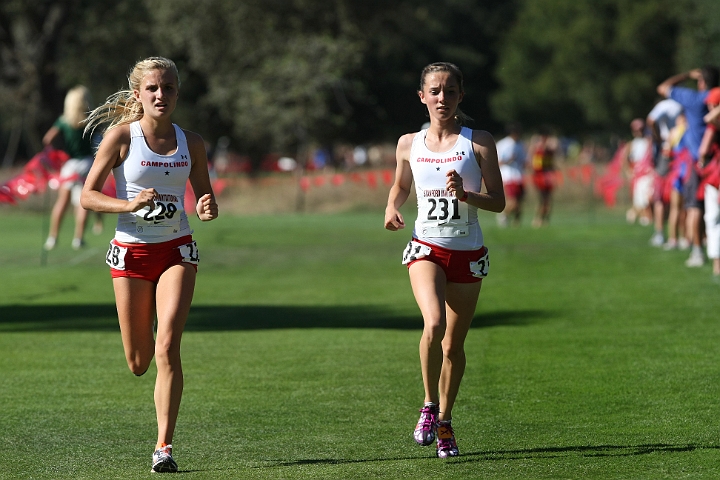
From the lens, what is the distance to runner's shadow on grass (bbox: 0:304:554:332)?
39.8 ft

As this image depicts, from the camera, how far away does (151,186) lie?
653 centimetres

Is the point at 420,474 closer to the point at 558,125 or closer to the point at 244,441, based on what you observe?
the point at 244,441

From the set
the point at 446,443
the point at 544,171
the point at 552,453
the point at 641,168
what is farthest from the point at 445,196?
the point at 544,171

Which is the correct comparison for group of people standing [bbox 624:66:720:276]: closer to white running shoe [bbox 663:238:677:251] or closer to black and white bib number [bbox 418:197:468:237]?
white running shoe [bbox 663:238:677:251]

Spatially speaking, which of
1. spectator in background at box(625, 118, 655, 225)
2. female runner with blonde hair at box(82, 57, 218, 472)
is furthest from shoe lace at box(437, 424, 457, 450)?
spectator in background at box(625, 118, 655, 225)

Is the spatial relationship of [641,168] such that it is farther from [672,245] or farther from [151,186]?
[151,186]

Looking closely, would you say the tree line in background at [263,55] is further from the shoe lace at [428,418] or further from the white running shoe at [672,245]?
the shoe lace at [428,418]

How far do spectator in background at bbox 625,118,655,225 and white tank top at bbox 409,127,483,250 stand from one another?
1733cm

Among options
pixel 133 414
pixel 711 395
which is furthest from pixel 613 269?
pixel 133 414

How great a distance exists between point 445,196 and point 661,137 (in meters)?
12.7

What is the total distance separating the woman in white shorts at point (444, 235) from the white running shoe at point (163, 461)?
53.4 inches

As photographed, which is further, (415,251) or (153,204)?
(415,251)

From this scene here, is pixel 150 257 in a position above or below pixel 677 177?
below

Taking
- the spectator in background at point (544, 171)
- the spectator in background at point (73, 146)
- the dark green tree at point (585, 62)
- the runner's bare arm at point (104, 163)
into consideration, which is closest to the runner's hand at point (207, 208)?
the runner's bare arm at point (104, 163)
